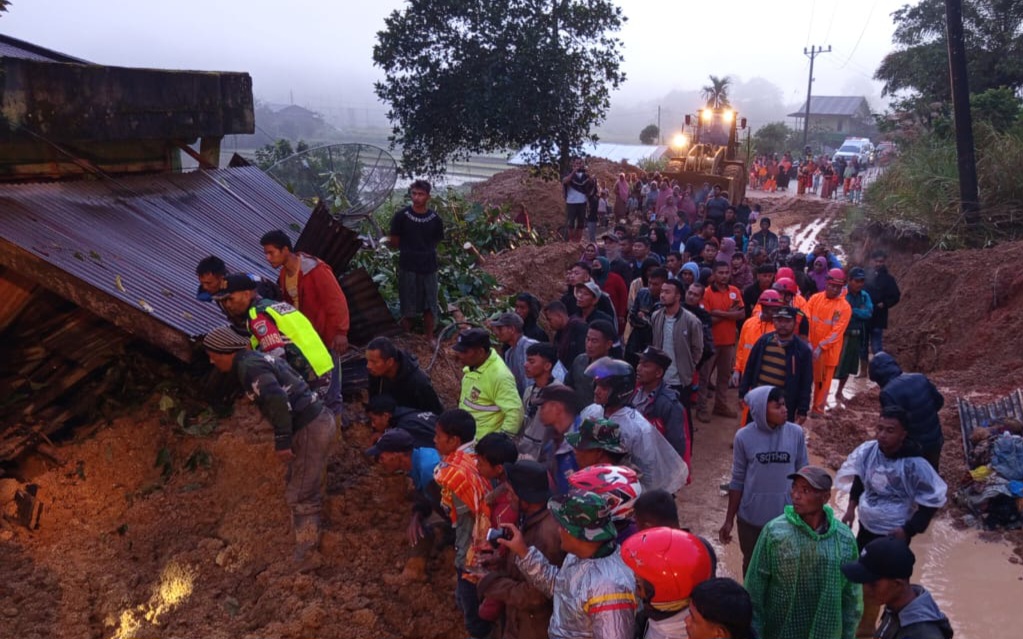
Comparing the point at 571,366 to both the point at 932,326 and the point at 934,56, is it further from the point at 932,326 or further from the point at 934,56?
the point at 934,56

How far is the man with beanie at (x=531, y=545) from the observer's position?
3465 mm

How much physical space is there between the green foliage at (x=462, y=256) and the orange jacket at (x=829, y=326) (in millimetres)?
3575

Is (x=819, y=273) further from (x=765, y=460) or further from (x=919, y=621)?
(x=919, y=621)

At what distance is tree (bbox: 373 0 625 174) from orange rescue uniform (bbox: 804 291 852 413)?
34.4 feet

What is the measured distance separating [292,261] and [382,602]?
2.48 meters

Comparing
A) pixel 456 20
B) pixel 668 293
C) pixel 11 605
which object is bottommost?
pixel 11 605

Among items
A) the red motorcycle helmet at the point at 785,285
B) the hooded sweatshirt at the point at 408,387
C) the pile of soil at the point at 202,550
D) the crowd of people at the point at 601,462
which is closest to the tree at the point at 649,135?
the red motorcycle helmet at the point at 785,285

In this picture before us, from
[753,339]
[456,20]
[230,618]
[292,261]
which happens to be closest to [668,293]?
[753,339]

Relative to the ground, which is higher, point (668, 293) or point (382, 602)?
point (668, 293)

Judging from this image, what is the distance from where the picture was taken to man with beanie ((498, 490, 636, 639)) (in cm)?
305

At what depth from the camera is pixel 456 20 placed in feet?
55.7

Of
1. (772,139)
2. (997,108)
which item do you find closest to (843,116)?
(772,139)

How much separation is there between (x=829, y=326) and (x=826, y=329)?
0.15ft

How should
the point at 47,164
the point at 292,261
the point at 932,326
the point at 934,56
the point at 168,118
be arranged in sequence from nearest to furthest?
the point at 292,261 → the point at 47,164 → the point at 168,118 → the point at 932,326 → the point at 934,56
